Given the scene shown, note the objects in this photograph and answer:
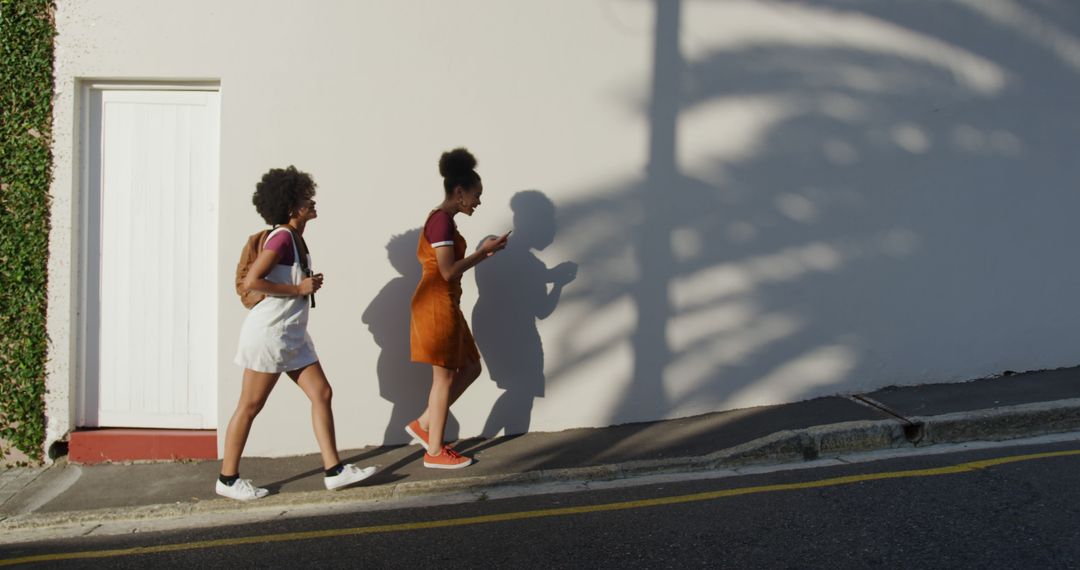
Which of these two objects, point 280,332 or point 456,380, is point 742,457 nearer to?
point 456,380

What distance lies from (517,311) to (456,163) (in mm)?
1270

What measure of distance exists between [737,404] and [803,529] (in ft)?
7.59

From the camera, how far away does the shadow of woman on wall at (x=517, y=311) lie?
6.82 meters

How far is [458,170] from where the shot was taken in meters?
6.06

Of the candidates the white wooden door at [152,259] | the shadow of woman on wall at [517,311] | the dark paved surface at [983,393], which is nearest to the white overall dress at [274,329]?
the white wooden door at [152,259]

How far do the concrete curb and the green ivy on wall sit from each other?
137 cm

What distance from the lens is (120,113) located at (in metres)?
6.65

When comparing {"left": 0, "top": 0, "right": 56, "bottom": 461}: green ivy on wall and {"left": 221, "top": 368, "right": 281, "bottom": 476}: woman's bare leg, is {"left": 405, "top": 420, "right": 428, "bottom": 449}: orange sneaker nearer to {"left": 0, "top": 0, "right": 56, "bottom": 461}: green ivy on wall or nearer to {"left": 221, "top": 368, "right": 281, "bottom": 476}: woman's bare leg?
{"left": 221, "top": 368, "right": 281, "bottom": 476}: woman's bare leg

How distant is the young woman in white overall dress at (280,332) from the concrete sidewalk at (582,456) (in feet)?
0.71

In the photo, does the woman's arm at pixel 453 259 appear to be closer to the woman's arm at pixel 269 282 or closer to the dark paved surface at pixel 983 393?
the woman's arm at pixel 269 282

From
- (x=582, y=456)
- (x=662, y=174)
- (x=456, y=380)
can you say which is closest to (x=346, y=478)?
(x=456, y=380)

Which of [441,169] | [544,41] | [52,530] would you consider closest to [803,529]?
[441,169]

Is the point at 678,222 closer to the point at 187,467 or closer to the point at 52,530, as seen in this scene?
the point at 187,467

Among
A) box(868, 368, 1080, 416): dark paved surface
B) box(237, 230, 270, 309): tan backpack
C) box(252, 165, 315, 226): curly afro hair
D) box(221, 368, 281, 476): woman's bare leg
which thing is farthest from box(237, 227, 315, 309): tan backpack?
box(868, 368, 1080, 416): dark paved surface
